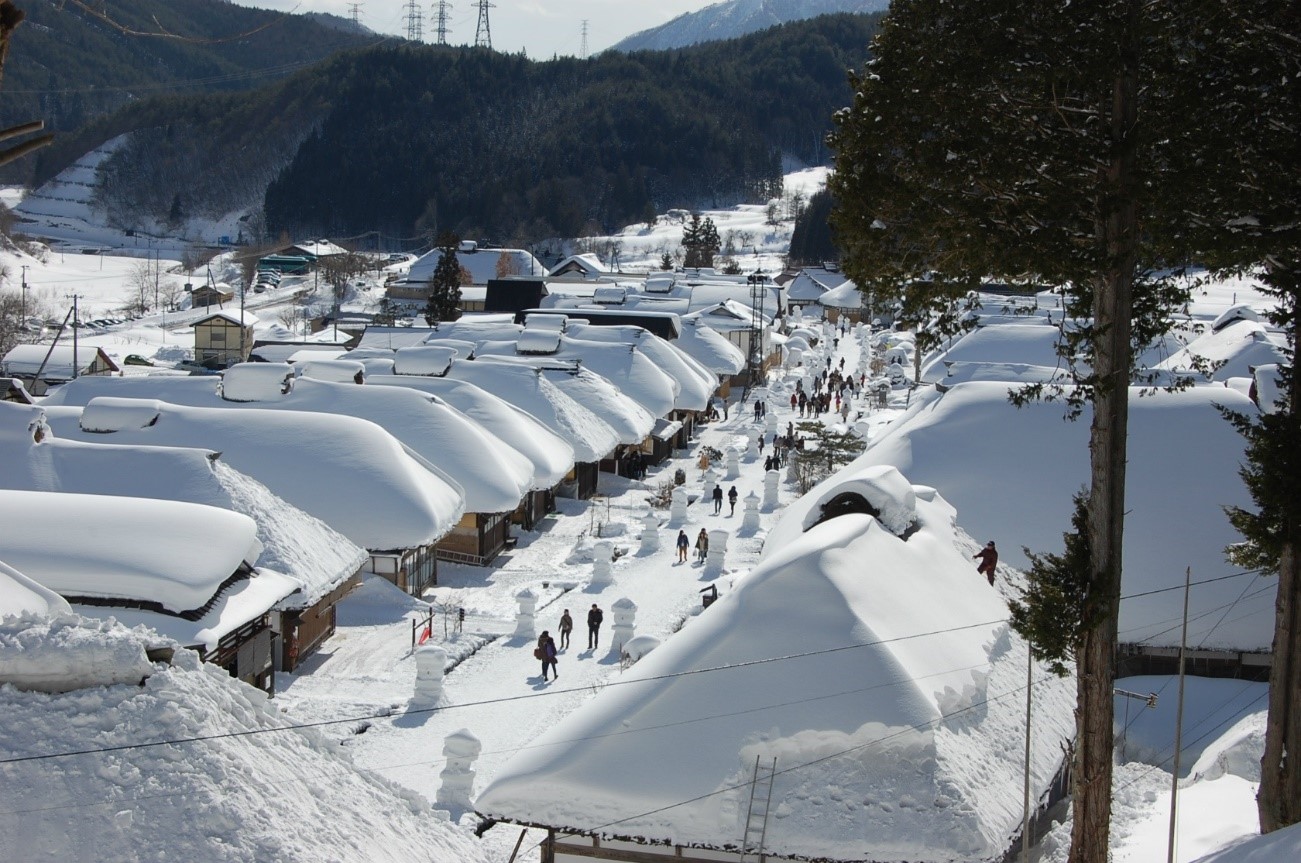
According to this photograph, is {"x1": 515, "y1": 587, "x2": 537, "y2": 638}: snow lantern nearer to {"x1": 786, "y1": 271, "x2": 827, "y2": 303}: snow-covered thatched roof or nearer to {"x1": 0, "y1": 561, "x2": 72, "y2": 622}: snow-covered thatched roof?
{"x1": 0, "y1": 561, "x2": 72, "y2": 622}: snow-covered thatched roof

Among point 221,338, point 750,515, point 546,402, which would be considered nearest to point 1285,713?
point 750,515

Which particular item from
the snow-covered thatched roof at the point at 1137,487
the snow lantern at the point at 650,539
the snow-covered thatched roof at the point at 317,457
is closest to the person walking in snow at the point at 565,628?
the snow-covered thatched roof at the point at 317,457

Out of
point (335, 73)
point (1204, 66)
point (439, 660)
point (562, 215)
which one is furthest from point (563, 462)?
point (335, 73)

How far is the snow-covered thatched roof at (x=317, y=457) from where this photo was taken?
859 inches

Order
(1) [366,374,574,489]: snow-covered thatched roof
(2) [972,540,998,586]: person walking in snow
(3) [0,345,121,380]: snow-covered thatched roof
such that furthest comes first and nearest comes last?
(3) [0,345,121,380]: snow-covered thatched roof, (1) [366,374,574,489]: snow-covered thatched roof, (2) [972,540,998,586]: person walking in snow

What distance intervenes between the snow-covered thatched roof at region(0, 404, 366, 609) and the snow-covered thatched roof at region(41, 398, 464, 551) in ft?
4.44

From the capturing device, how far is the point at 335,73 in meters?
173

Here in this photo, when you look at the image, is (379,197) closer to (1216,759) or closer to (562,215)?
(562,215)

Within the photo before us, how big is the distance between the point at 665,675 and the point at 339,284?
264 feet

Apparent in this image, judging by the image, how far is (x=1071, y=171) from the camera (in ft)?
29.4

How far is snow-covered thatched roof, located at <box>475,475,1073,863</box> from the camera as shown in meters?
10.3

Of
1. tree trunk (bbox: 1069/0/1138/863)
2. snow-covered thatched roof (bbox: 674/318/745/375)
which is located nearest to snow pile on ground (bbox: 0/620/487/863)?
Answer: tree trunk (bbox: 1069/0/1138/863)

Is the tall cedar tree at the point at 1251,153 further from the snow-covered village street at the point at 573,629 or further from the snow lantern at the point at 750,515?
the snow lantern at the point at 750,515

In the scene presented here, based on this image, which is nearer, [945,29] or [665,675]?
[945,29]
